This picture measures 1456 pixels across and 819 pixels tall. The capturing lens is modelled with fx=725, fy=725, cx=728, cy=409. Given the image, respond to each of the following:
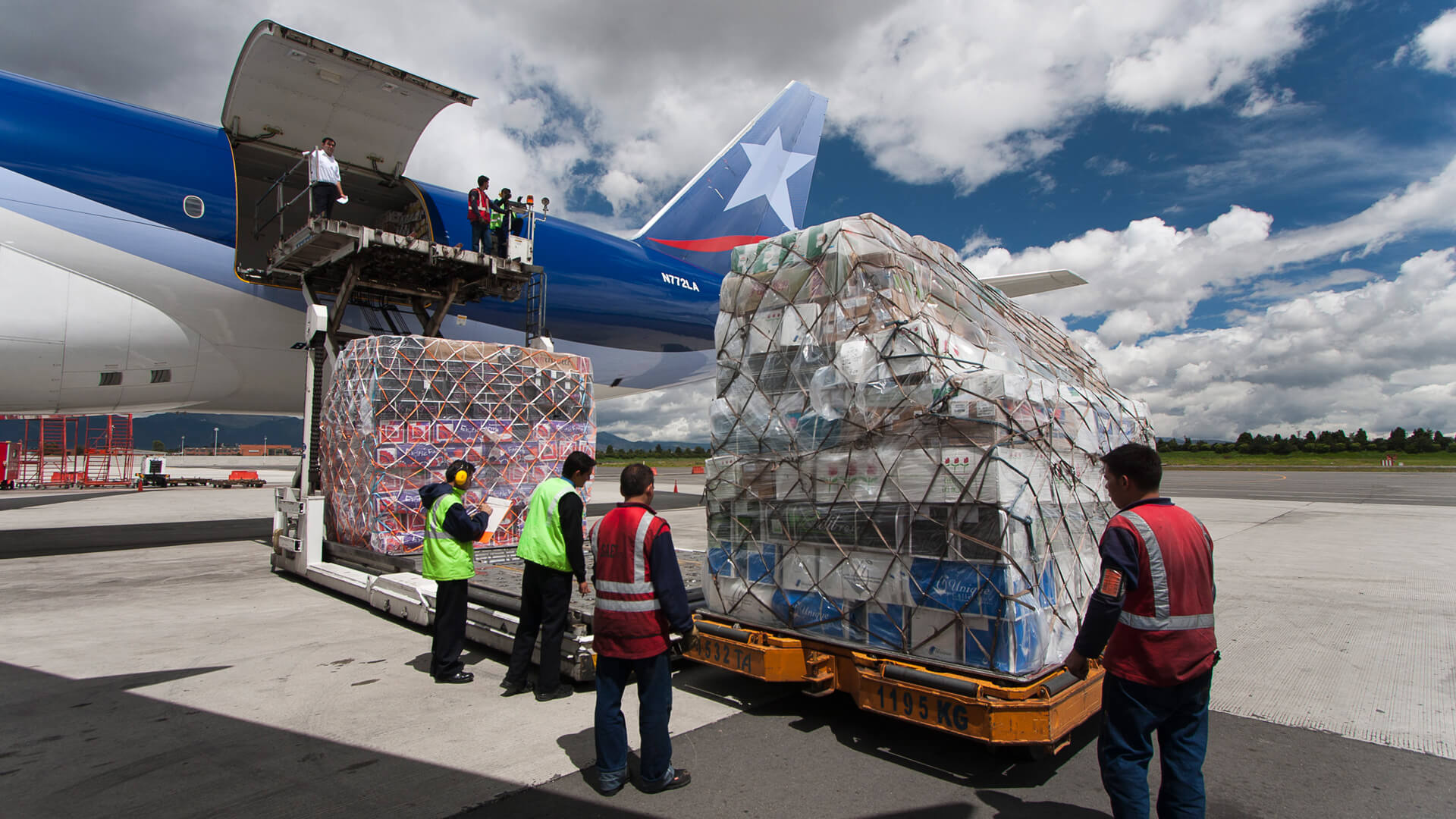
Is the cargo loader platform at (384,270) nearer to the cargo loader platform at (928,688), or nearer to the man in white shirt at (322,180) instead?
the man in white shirt at (322,180)

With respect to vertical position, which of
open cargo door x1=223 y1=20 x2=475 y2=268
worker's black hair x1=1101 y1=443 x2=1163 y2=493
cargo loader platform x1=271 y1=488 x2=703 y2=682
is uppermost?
open cargo door x1=223 y1=20 x2=475 y2=268

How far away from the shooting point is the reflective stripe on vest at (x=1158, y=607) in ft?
8.96

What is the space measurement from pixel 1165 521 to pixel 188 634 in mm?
7520

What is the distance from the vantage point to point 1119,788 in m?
2.74

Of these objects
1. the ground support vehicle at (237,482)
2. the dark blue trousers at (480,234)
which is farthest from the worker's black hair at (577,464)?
the ground support vehicle at (237,482)

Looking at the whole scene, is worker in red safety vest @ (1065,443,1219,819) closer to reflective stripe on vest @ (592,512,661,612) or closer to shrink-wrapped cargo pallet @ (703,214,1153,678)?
shrink-wrapped cargo pallet @ (703,214,1153,678)

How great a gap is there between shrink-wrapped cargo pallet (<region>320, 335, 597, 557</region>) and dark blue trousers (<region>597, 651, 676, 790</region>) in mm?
5085

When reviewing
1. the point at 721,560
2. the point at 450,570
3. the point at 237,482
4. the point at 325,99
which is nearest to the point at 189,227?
the point at 325,99

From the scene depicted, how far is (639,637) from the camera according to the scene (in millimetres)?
3441

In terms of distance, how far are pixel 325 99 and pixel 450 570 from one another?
8.15 metres

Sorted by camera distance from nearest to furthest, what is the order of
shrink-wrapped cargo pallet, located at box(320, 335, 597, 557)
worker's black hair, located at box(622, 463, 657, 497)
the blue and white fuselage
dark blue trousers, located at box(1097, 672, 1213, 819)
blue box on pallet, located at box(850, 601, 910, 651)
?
dark blue trousers, located at box(1097, 672, 1213, 819) < worker's black hair, located at box(622, 463, 657, 497) < blue box on pallet, located at box(850, 601, 910, 651) < shrink-wrapped cargo pallet, located at box(320, 335, 597, 557) < the blue and white fuselage

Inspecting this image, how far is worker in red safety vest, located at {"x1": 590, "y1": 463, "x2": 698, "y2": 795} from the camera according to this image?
3414mm

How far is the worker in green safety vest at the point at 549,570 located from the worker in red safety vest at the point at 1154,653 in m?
2.89

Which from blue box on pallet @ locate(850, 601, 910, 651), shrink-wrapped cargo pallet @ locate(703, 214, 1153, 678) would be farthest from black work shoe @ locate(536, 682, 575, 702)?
blue box on pallet @ locate(850, 601, 910, 651)
